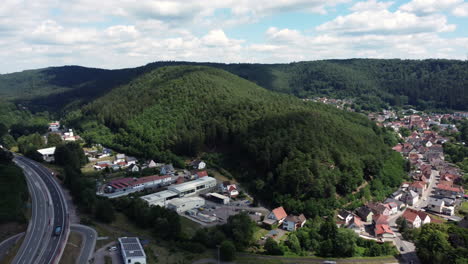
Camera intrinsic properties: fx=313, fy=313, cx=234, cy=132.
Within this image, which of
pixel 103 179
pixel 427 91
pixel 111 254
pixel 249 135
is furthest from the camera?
pixel 427 91

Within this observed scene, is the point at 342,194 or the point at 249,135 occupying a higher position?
the point at 249,135

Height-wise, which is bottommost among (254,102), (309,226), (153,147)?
(309,226)

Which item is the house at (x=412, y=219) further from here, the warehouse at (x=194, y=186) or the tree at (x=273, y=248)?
the warehouse at (x=194, y=186)

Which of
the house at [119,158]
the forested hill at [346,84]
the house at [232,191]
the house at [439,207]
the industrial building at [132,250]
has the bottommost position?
the house at [439,207]

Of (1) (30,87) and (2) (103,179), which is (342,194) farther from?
(1) (30,87)

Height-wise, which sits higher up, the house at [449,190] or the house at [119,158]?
the house at [119,158]

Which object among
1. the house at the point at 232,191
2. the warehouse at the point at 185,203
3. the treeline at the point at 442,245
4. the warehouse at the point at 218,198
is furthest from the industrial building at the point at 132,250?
the treeline at the point at 442,245

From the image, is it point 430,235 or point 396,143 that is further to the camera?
point 396,143

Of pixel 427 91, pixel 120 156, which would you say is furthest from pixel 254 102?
pixel 427 91
